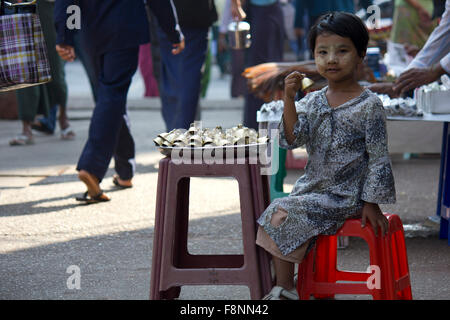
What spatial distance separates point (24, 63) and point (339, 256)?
193cm

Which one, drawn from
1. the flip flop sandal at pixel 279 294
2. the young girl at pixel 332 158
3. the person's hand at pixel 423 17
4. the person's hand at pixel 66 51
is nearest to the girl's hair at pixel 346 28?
the young girl at pixel 332 158

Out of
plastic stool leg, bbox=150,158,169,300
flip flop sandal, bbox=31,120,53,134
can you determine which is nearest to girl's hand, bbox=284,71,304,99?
plastic stool leg, bbox=150,158,169,300

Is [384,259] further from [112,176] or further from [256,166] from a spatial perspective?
[112,176]

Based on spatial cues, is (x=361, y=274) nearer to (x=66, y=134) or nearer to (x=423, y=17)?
(x=423, y=17)

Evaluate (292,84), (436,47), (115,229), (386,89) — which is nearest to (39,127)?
(115,229)

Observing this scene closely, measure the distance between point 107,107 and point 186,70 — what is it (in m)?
1.42

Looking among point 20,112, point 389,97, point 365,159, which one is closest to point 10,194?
point 20,112

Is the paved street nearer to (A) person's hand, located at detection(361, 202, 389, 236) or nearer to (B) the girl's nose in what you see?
(A) person's hand, located at detection(361, 202, 389, 236)

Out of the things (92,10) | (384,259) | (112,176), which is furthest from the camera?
(112,176)

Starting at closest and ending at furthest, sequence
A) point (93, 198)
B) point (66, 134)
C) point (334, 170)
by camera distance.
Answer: point (334, 170) < point (93, 198) < point (66, 134)

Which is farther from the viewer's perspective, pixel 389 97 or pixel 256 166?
pixel 389 97

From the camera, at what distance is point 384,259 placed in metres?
3.18

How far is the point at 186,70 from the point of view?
22.2ft
